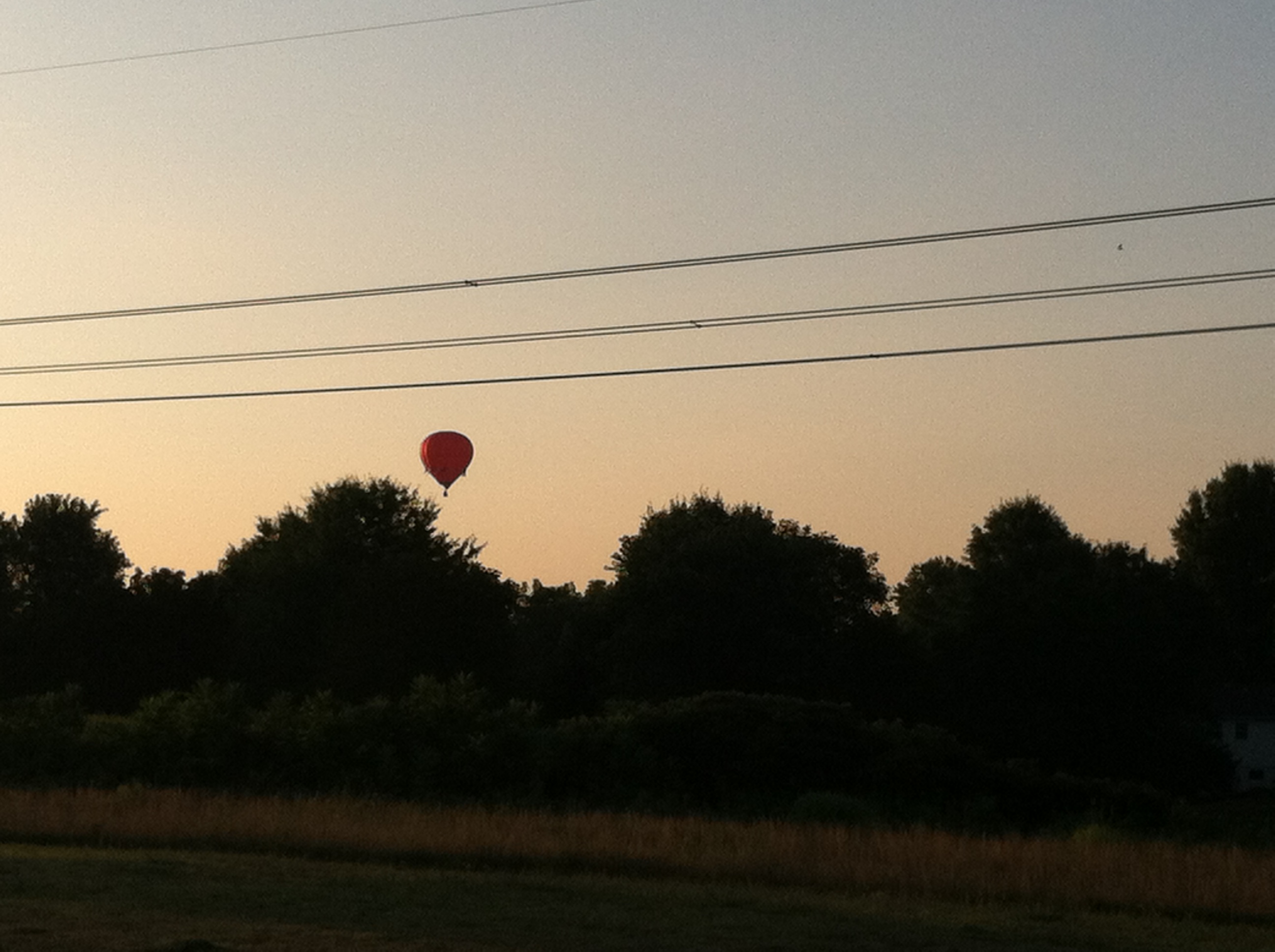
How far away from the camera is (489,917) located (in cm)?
1762

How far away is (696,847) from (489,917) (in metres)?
7.81

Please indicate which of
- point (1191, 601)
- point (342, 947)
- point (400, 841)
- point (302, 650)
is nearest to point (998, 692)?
point (1191, 601)

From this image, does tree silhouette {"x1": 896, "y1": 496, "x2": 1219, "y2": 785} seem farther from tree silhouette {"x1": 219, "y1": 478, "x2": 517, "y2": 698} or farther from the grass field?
the grass field

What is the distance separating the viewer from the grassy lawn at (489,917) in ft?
50.4

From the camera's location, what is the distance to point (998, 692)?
5766 centimetres

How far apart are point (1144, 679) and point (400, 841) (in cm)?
3895

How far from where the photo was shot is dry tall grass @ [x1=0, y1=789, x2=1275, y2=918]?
2134cm

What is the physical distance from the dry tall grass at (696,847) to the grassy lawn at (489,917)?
85 centimetres

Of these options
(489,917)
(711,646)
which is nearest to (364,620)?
(711,646)

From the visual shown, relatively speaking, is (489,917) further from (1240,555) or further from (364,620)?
(1240,555)

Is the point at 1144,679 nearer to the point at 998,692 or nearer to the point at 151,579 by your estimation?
the point at 998,692

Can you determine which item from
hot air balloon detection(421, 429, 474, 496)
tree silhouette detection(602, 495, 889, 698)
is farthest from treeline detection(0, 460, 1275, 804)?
hot air balloon detection(421, 429, 474, 496)

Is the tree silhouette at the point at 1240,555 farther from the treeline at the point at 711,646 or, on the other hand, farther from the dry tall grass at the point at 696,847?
the dry tall grass at the point at 696,847

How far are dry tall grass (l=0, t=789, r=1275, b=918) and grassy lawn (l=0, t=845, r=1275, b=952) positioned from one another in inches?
33.4
